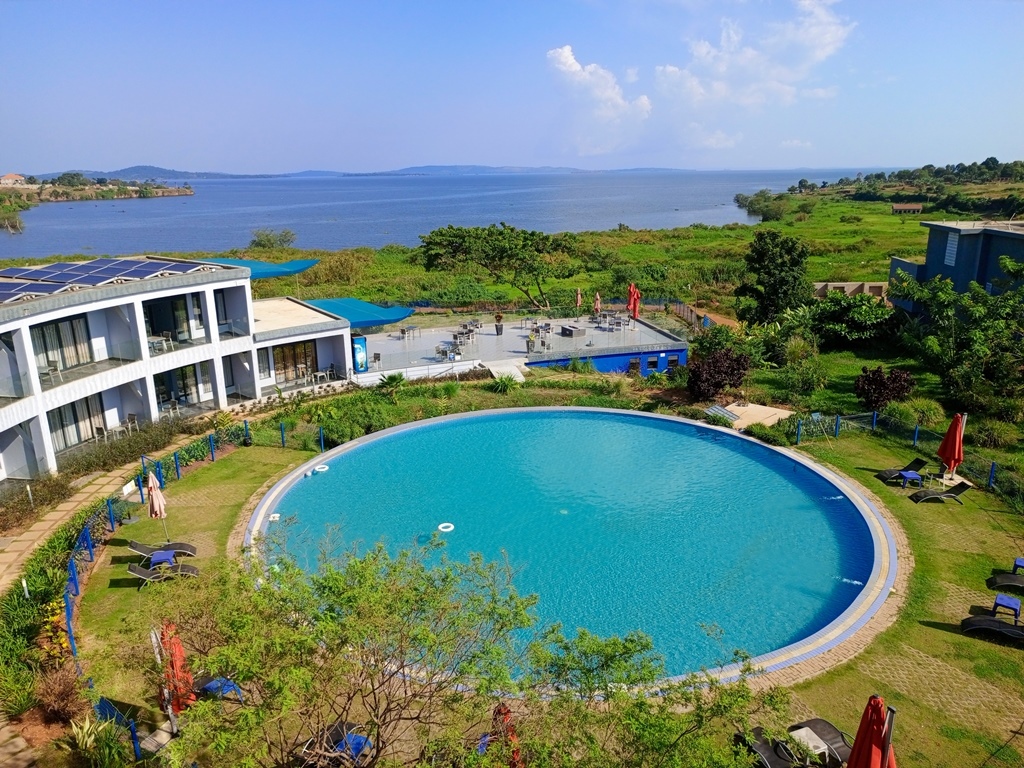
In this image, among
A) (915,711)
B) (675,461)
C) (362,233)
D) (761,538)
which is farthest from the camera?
(362,233)

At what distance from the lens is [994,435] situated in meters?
21.0

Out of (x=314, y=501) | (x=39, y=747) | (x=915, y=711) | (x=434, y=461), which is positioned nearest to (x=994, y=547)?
(x=915, y=711)

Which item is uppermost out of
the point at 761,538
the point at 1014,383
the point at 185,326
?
the point at 185,326

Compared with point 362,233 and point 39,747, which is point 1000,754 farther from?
point 362,233

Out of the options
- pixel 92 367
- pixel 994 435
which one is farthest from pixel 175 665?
pixel 994 435

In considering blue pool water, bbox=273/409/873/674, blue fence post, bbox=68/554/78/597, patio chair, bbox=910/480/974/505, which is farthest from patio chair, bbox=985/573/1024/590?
blue fence post, bbox=68/554/78/597

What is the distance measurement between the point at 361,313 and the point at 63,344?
11.4 metres

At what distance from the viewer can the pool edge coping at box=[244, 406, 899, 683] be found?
12.4 meters

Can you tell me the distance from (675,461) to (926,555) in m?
7.62

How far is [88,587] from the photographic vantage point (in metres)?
14.8

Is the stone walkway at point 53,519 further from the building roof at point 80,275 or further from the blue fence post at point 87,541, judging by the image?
the building roof at point 80,275

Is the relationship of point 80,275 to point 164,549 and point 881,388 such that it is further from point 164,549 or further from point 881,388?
point 881,388

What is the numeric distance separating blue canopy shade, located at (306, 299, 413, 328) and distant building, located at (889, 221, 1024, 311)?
2391 centimetres

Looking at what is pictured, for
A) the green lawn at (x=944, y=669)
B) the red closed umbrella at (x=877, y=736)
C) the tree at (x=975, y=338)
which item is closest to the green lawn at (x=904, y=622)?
the green lawn at (x=944, y=669)
